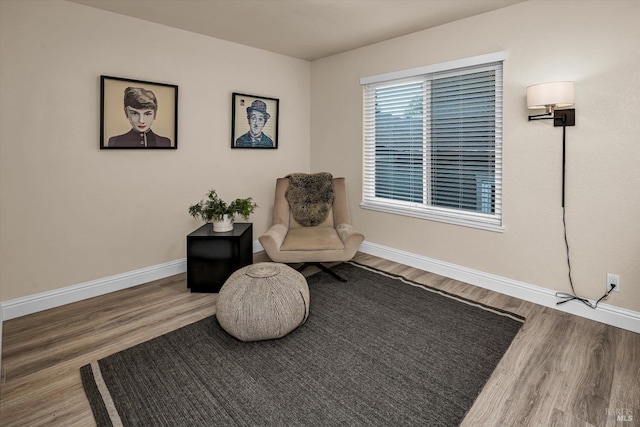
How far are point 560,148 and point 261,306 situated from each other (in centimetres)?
253

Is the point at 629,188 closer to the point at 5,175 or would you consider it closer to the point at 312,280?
the point at 312,280

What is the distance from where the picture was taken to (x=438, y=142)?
3580mm

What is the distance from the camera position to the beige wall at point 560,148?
2492 mm

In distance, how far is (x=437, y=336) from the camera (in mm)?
2475

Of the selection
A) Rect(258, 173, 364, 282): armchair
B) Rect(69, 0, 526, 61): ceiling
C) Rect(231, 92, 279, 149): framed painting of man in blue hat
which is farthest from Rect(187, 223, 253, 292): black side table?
Rect(69, 0, 526, 61): ceiling

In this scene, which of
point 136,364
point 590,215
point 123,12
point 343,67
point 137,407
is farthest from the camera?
point 343,67

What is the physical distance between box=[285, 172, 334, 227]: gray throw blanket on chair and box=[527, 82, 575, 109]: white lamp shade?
2153mm

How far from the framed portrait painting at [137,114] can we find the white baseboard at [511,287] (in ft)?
8.34

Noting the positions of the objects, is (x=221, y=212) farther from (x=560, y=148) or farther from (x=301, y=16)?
(x=560, y=148)

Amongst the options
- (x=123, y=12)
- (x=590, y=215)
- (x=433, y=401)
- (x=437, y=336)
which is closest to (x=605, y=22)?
(x=590, y=215)

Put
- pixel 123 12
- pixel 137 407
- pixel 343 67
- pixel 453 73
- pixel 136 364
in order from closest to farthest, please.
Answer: pixel 137 407 < pixel 136 364 < pixel 123 12 < pixel 453 73 < pixel 343 67

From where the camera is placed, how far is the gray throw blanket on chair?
157 inches

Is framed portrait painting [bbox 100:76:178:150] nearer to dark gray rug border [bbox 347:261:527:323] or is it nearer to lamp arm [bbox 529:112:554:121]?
dark gray rug border [bbox 347:261:527:323]

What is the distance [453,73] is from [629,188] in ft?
5.58
